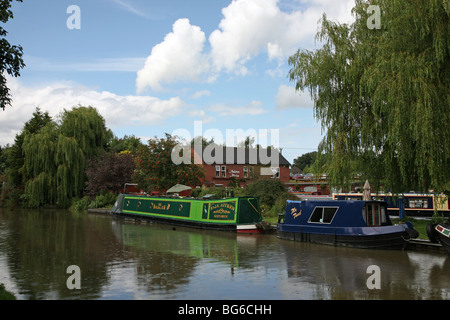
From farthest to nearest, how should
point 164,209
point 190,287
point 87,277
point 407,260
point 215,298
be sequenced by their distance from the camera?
point 164,209, point 407,260, point 87,277, point 190,287, point 215,298

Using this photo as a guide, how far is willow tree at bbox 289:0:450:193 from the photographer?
547 inches

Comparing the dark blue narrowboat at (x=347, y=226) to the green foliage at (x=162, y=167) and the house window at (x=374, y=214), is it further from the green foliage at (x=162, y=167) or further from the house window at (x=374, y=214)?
the green foliage at (x=162, y=167)

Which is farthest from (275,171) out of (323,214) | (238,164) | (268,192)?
(323,214)

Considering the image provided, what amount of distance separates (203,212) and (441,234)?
12.3m

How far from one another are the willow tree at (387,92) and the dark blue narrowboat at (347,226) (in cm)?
139

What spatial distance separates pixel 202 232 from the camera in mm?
21281

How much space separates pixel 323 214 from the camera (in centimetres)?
1588

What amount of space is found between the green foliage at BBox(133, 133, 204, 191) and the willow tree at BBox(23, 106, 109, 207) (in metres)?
9.55

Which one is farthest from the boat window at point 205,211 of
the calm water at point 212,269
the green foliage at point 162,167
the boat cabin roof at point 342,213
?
the green foliage at point 162,167

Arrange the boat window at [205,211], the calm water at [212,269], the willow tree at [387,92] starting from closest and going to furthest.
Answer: the calm water at [212,269] < the willow tree at [387,92] < the boat window at [205,211]

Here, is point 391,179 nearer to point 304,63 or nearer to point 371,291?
point 304,63

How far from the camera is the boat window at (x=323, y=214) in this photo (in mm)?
15570
